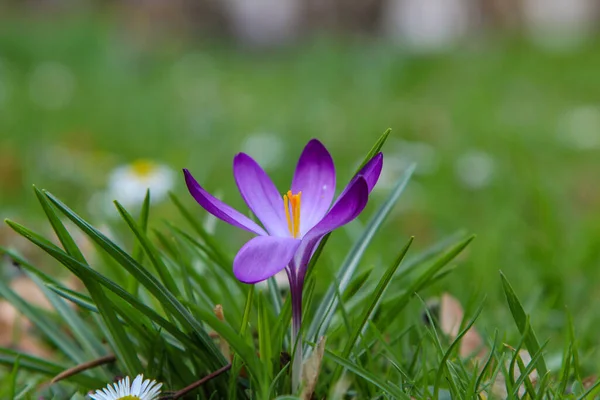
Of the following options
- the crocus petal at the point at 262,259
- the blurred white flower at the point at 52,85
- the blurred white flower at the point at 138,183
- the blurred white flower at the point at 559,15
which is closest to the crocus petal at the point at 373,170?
the crocus petal at the point at 262,259

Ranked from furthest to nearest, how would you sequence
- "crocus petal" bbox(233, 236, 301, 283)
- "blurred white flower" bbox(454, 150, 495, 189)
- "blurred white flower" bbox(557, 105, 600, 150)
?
"blurred white flower" bbox(557, 105, 600, 150), "blurred white flower" bbox(454, 150, 495, 189), "crocus petal" bbox(233, 236, 301, 283)

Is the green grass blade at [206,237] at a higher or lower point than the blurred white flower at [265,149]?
higher

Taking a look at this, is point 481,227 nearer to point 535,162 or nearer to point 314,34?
point 535,162

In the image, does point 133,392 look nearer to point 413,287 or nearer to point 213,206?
point 213,206

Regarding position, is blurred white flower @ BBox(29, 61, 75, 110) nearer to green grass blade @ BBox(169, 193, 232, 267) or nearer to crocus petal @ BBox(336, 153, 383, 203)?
green grass blade @ BBox(169, 193, 232, 267)

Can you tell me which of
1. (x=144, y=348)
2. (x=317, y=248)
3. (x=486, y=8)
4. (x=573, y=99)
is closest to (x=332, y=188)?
(x=317, y=248)

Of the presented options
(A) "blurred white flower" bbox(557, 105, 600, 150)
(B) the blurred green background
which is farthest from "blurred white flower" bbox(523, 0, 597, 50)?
(A) "blurred white flower" bbox(557, 105, 600, 150)

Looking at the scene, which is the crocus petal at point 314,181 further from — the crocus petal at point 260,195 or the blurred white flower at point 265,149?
the blurred white flower at point 265,149
